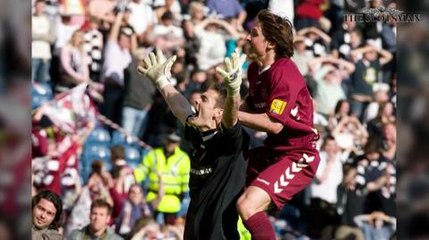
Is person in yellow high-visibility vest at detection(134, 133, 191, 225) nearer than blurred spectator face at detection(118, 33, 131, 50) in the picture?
Yes

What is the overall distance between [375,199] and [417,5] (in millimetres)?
8478

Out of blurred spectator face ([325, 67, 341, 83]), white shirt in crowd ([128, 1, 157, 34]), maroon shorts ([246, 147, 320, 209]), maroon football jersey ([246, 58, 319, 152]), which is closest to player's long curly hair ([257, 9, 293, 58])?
maroon football jersey ([246, 58, 319, 152])

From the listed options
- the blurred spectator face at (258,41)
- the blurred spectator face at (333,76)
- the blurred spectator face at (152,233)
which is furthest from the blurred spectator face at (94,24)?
the blurred spectator face at (258,41)

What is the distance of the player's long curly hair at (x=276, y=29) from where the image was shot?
17.7 ft

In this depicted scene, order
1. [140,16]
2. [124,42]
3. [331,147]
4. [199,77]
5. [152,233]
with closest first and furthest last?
[152,233]
[124,42]
[140,16]
[199,77]
[331,147]

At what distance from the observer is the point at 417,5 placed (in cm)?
257

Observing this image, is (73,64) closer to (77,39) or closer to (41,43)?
(77,39)

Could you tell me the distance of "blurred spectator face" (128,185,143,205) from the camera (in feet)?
30.0

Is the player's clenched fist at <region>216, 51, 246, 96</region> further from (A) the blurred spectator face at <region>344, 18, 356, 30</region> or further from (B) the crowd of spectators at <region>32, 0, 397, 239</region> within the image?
(A) the blurred spectator face at <region>344, 18, 356, 30</region>

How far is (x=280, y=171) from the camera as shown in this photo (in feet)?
18.0

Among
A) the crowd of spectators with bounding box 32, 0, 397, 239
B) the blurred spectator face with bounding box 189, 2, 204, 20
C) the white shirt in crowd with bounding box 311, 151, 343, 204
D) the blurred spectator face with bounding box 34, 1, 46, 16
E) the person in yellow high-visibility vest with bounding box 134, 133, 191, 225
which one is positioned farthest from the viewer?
the white shirt in crowd with bounding box 311, 151, 343, 204

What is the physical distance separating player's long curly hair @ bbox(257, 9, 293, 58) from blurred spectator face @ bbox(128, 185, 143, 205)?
3.98 meters

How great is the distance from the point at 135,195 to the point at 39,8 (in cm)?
199

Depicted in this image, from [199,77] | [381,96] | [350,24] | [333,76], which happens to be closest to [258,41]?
[199,77]
